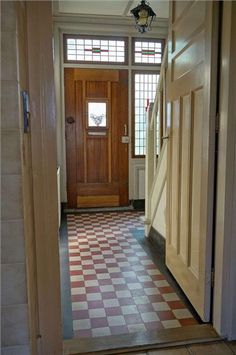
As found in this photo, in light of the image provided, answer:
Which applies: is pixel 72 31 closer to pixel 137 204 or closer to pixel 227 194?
pixel 137 204

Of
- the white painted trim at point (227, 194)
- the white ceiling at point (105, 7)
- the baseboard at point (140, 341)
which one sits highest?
the white ceiling at point (105, 7)

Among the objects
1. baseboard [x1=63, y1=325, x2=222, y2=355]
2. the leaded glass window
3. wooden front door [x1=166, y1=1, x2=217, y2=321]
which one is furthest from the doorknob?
baseboard [x1=63, y1=325, x2=222, y2=355]

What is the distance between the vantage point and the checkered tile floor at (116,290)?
2.10 m

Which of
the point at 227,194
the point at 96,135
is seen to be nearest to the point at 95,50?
the point at 96,135

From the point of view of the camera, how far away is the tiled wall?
1149mm

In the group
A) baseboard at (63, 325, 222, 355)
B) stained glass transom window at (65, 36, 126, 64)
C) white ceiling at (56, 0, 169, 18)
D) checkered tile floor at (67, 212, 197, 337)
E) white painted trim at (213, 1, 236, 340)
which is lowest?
checkered tile floor at (67, 212, 197, 337)

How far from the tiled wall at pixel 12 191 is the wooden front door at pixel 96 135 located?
3720 millimetres

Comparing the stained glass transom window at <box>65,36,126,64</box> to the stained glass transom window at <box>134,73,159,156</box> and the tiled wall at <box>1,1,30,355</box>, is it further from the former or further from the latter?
the tiled wall at <box>1,1,30,355</box>

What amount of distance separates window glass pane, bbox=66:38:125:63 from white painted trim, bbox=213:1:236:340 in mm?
3474

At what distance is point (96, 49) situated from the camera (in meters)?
4.96

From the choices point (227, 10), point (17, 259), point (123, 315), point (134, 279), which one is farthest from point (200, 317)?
point (227, 10)

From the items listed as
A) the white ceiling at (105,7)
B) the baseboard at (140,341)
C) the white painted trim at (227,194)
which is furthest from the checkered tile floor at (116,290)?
the white ceiling at (105,7)

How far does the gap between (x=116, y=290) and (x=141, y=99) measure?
10.9 ft

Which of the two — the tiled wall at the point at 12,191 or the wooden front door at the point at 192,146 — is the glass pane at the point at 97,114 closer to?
the wooden front door at the point at 192,146
